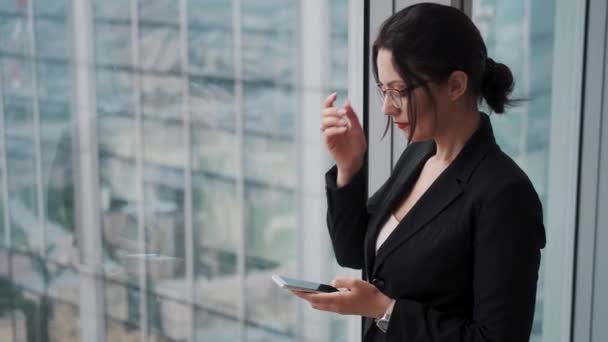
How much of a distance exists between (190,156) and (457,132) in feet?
A: 2.04

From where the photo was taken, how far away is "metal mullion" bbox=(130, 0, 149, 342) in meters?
1.58

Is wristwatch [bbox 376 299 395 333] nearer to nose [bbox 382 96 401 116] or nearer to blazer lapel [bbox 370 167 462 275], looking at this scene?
blazer lapel [bbox 370 167 462 275]

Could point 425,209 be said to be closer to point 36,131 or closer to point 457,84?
point 457,84

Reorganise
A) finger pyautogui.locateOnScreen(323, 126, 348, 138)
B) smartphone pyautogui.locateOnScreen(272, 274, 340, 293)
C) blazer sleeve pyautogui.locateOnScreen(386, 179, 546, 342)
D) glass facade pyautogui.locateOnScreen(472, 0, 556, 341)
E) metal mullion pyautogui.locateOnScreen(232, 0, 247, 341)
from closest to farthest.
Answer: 1. blazer sleeve pyautogui.locateOnScreen(386, 179, 546, 342)
2. smartphone pyautogui.locateOnScreen(272, 274, 340, 293)
3. finger pyautogui.locateOnScreen(323, 126, 348, 138)
4. metal mullion pyautogui.locateOnScreen(232, 0, 247, 341)
5. glass facade pyautogui.locateOnScreen(472, 0, 556, 341)

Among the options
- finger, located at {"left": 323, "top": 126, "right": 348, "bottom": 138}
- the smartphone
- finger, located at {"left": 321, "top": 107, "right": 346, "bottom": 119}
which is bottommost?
the smartphone

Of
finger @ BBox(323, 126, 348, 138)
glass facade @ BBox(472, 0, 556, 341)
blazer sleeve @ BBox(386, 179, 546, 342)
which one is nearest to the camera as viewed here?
blazer sleeve @ BBox(386, 179, 546, 342)

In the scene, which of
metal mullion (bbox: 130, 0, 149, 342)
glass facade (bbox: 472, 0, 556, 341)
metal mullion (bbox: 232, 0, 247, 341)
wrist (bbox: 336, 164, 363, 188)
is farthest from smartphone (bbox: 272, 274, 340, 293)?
glass facade (bbox: 472, 0, 556, 341)

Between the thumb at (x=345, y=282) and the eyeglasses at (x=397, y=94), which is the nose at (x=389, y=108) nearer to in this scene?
the eyeglasses at (x=397, y=94)

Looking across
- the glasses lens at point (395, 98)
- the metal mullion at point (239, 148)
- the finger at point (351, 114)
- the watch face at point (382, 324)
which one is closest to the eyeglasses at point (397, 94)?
the glasses lens at point (395, 98)

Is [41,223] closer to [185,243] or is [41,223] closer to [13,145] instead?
[13,145]

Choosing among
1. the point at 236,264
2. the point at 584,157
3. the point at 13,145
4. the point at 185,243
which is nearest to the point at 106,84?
the point at 13,145

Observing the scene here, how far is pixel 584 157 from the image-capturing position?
237cm

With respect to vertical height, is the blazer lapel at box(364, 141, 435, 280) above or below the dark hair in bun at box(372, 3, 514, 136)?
below

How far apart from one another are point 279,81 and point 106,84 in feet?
1.60
